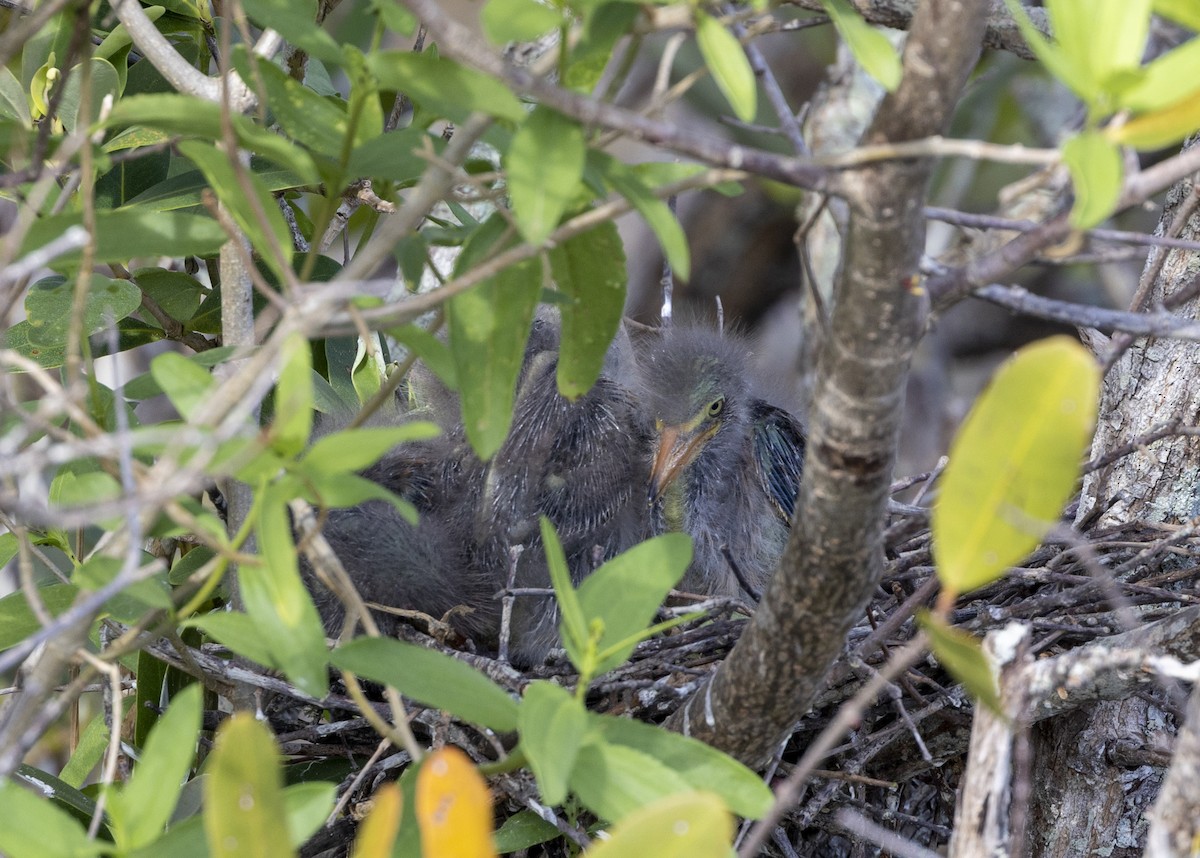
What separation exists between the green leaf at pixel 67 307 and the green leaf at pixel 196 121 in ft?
1.54

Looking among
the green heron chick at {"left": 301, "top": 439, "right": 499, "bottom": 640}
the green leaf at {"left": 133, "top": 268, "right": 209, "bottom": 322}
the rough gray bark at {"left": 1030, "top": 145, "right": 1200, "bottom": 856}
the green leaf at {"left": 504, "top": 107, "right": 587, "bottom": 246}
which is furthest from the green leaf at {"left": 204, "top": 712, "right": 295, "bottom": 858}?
the rough gray bark at {"left": 1030, "top": 145, "right": 1200, "bottom": 856}

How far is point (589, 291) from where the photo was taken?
3.31ft

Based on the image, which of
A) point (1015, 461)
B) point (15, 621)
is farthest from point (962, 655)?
point (15, 621)

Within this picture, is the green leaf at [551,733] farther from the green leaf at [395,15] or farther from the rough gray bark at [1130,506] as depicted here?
the rough gray bark at [1130,506]

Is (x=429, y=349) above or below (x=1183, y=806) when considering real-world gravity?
above

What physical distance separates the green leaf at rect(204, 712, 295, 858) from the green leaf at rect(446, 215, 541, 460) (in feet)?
1.06

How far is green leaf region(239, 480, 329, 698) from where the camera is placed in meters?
0.77

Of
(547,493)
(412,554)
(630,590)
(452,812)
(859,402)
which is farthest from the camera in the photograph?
(547,493)

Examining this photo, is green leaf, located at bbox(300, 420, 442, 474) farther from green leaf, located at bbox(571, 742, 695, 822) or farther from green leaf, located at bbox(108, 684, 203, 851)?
green leaf, located at bbox(571, 742, 695, 822)

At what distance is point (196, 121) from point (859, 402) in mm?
519

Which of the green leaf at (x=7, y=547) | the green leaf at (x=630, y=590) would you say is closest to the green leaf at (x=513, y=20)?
the green leaf at (x=630, y=590)

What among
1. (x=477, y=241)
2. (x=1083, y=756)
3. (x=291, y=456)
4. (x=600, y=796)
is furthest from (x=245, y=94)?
(x=1083, y=756)

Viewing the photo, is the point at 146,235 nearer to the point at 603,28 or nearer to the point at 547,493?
the point at 603,28

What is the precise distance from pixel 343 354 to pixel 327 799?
1.09 meters
